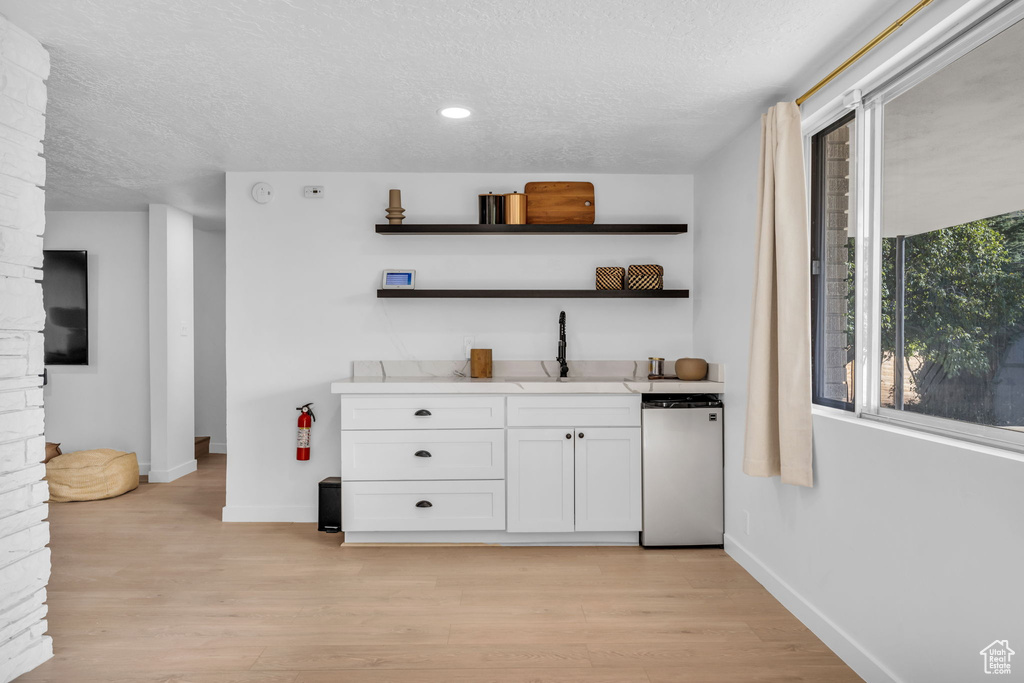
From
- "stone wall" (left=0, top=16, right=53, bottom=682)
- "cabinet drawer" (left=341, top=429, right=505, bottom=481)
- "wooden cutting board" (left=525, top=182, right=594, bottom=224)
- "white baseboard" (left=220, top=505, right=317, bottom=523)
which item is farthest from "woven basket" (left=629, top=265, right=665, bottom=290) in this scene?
"stone wall" (left=0, top=16, right=53, bottom=682)

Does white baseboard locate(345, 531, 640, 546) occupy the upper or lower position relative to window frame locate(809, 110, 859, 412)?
lower

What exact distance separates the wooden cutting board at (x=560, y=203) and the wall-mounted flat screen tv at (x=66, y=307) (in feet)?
13.1

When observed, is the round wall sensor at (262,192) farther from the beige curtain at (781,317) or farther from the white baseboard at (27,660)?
the beige curtain at (781,317)

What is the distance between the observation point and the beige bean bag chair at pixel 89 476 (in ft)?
15.0

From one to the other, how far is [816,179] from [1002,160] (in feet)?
3.38

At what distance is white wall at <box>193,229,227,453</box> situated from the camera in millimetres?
6449

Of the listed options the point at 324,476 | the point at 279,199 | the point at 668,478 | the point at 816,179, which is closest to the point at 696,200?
the point at 816,179

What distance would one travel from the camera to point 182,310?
17.9 feet

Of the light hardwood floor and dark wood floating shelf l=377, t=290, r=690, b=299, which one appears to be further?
dark wood floating shelf l=377, t=290, r=690, b=299

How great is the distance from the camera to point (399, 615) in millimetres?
2730

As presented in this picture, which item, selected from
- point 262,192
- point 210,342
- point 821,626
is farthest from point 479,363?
point 210,342

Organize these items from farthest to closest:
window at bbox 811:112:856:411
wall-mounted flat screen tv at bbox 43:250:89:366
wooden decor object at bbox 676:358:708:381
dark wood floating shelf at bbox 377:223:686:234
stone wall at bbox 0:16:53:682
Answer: wall-mounted flat screen tv at bbox 43:250:89:366
dark wood floating shelf at bbox 377:223:686:234
wooden decor object at bbox 676:358:708:381
window at bbox 811:112:856:411
stone wall at bbox 0:16:53:682

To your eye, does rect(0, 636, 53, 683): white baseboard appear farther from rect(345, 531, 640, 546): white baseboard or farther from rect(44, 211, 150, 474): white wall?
rect(44, 211, 150, 474): white wall

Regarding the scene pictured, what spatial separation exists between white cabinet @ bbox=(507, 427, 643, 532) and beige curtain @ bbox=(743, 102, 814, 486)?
0.99 m
